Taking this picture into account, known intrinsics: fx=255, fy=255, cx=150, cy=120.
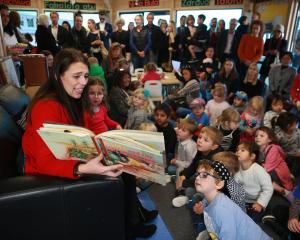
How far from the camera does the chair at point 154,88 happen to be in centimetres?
391

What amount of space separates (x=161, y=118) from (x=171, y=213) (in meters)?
1.06

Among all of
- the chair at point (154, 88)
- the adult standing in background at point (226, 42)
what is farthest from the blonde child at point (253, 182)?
the adult standing in background at point (226, 42)

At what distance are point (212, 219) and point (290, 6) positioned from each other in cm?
545

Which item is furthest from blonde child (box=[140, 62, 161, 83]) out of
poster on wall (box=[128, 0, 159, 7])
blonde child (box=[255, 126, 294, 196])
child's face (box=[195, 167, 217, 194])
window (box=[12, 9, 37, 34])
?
window (box=[12, 9, 37, 34])

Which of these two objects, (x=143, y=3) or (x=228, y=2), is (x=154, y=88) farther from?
(x=143, y=3)

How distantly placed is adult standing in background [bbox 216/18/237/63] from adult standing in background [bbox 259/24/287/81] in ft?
2.31

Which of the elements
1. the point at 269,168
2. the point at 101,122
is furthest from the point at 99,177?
the point at 269,168

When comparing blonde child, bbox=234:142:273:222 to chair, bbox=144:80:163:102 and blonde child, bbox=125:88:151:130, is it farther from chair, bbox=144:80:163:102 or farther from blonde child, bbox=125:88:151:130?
chair, bbox=144:80:163:102

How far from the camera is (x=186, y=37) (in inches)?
231

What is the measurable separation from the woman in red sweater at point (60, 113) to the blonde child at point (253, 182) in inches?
43.4

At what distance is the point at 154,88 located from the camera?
3.95 m

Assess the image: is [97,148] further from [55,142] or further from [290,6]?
[290,6]

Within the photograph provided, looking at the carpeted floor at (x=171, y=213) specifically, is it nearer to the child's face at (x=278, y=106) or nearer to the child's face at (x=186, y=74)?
the child's face at (x=278, y=106)

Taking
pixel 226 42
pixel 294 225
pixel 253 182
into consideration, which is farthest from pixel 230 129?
pixel 226 42
